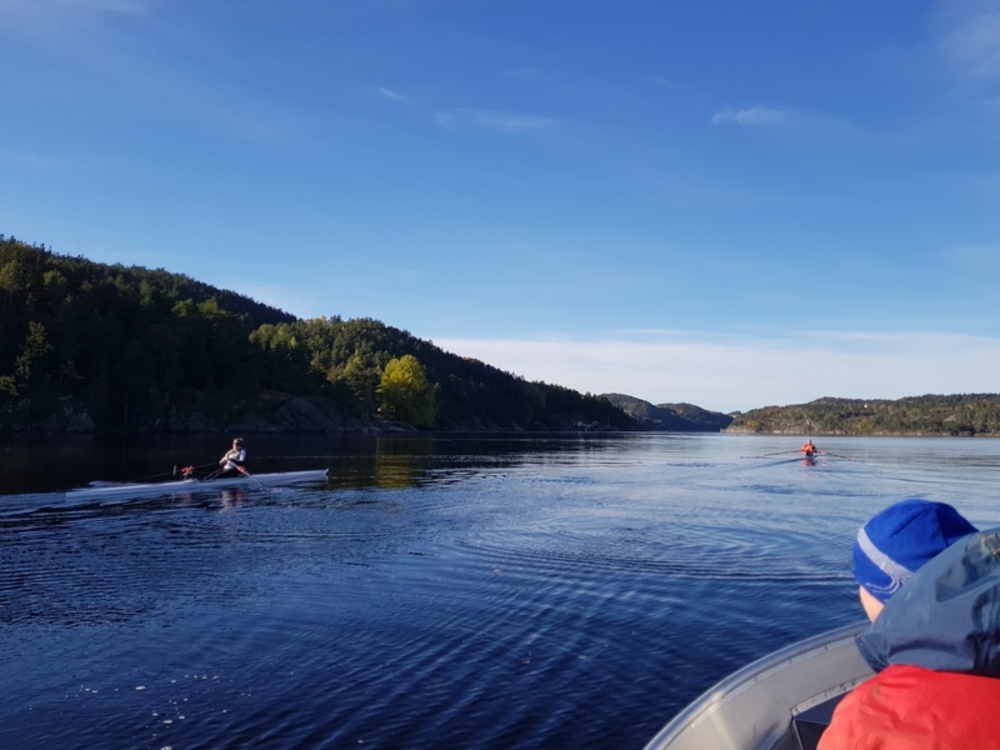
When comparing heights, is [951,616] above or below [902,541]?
below

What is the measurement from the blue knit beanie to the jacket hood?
0.43 metres

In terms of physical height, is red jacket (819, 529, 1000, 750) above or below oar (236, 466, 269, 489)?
above

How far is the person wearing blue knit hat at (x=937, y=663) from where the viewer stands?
2.59 m

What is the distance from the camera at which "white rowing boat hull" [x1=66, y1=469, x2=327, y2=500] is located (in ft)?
90.8

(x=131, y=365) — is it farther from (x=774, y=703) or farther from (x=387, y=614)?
(x=774, y=703)

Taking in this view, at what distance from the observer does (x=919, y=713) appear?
8.81 ft

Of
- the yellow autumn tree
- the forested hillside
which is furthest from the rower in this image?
the yellow autumn tree

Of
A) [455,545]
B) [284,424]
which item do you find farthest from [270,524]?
[284,424]

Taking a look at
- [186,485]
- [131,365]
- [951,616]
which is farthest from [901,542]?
[131,365]

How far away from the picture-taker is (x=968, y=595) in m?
2.63

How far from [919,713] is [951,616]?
381mm

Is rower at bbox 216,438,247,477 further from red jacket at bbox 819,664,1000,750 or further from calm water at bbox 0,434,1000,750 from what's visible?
red jacket at bbox 819,664,1000,750

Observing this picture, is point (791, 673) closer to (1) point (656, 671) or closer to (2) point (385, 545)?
(1) point (656, 671)

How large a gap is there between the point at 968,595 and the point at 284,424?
11974cm
